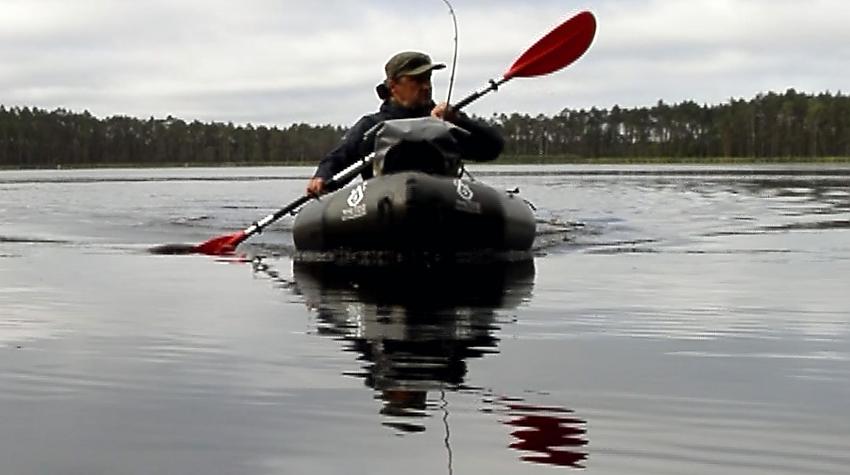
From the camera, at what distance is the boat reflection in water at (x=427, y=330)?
3.91m

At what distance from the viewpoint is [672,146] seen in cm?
13688

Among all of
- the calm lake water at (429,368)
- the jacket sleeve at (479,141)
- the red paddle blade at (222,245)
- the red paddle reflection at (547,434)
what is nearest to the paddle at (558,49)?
the red paddle blade at (222,245)

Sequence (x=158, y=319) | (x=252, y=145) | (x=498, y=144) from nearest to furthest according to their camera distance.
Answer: (x=158, y=319)
(x=498, y=144)
(x=252, y=145)

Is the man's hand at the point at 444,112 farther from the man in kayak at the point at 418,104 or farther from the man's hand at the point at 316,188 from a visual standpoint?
the man's hand at the point at 316,188

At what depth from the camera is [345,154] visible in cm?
1150

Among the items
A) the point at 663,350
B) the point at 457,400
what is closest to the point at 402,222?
the point at 663,350

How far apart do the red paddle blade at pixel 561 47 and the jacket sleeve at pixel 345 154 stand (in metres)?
1.90

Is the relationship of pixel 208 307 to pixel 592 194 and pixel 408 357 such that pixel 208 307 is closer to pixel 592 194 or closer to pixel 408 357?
pixel 408 357

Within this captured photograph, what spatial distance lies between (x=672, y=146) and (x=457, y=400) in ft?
445

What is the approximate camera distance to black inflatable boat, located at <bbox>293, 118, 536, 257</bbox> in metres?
9.88

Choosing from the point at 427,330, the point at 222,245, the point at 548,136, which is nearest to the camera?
the point at 427,330

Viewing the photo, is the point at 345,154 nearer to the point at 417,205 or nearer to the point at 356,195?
the point at 356,195

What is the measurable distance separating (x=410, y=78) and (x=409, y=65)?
0.55 feet

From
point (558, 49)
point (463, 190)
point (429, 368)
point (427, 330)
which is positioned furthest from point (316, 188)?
point (429, 368)
